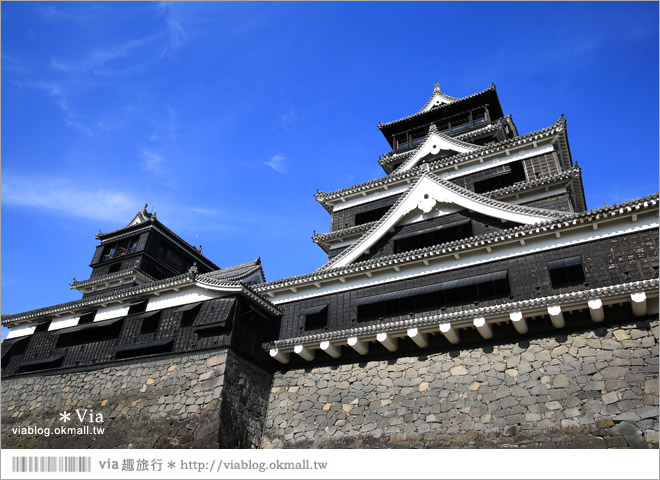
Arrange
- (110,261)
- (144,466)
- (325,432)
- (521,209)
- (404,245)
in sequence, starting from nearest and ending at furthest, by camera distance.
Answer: (144,466), (325,432), (521,209), (404,245), (110,261)

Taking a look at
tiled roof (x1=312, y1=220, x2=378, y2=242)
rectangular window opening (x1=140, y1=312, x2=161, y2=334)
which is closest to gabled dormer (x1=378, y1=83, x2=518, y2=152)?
tiled roof (x1=312, y1=220, x2=378, y2=242)

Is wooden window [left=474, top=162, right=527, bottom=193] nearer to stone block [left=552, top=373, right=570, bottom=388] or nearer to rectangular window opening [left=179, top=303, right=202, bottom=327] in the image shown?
stone block [left=552, top=373, right=570, bottom=388]

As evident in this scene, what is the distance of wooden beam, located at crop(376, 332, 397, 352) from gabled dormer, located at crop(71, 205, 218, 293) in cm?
1874

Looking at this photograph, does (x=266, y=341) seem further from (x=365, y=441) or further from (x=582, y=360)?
(x=582, y=360)

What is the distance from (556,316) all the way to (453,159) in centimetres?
1223

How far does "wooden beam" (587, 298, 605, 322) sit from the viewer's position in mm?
12641

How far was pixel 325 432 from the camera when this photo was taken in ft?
49.6

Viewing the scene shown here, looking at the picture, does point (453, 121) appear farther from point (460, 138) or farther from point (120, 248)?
point (120, 248)

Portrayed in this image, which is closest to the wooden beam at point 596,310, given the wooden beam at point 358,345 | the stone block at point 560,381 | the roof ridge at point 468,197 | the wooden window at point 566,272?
the wooden window at point 566,272

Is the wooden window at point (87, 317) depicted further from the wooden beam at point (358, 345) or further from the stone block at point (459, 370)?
the stone block at point (459, 370)

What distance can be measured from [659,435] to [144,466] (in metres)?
13.2

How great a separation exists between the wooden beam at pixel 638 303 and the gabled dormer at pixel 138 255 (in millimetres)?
25487

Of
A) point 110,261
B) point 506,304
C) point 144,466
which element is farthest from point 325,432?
point 110,261

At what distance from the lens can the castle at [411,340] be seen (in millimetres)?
12766
